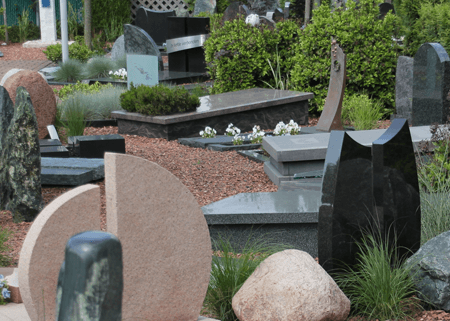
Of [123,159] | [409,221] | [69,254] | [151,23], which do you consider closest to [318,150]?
[409,221]

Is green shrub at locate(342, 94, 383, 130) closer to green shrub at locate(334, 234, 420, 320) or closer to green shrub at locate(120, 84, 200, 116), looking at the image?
green shrub at locate(120, 84, 200, 116)

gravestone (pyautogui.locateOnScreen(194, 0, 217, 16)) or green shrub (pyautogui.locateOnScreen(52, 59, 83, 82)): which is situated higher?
gravestone (pyautogui.locateOnScreen(194, 0, 217, 16))

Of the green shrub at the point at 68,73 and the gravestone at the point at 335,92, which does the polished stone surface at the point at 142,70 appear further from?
the green shrub at the point at 68,73

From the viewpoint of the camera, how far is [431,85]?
25.7 feet

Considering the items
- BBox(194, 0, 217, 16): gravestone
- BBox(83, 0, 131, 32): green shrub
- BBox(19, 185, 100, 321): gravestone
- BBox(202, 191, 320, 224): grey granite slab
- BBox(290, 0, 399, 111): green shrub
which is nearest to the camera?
BBox(19, 185, 100, 321): gravestone

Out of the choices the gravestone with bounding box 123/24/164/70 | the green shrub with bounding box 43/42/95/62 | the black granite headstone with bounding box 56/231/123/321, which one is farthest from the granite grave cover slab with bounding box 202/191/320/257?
the green shrub with bounding box 43/42/95/62

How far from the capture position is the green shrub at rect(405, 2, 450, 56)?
30.0 ft

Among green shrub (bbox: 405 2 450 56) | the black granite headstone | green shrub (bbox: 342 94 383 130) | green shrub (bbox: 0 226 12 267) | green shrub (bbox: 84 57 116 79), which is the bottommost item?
green shrub (bbox: 0 226 12 267)

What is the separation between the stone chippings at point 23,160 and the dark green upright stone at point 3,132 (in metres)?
0.09

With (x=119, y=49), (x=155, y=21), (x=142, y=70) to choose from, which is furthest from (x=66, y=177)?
(x=155, y=21)

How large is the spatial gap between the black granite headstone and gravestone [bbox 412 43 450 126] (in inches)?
284

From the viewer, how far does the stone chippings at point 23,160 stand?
4.64 m

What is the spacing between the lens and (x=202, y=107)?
9172 millimetres

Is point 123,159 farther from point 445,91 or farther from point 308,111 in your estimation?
point 308,111
